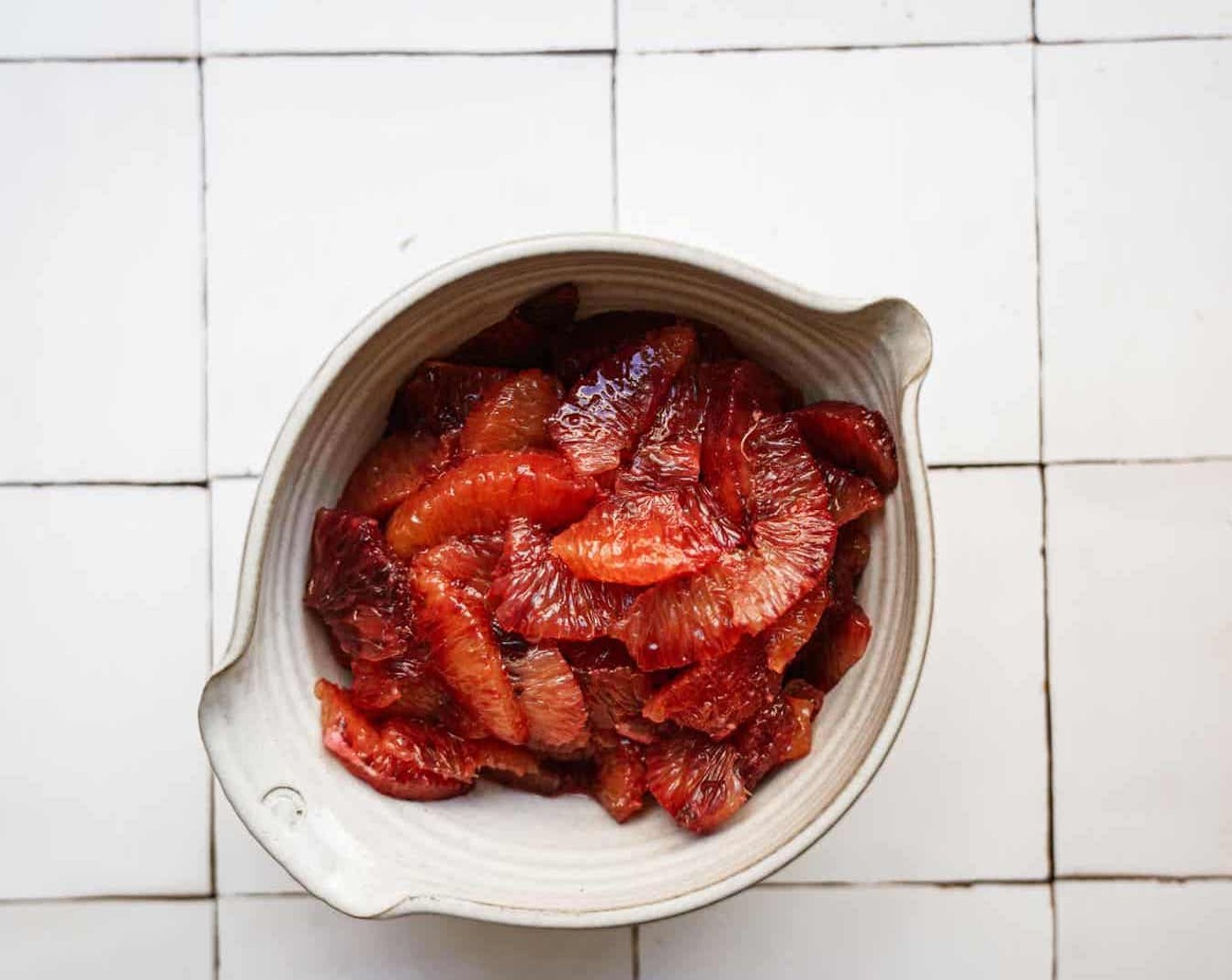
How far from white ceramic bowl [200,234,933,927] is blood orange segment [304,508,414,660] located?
0.02 m

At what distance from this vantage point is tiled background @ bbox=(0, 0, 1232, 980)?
107cm

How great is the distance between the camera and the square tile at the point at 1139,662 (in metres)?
1.09

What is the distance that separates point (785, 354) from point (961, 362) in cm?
27

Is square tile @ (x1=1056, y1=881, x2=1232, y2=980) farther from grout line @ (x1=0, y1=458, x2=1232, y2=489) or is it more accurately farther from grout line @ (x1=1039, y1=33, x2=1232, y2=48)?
grout line @ (x1=1039, y1=33, x2=1232, y2=48)

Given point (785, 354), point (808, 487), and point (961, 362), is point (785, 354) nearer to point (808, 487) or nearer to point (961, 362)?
point (808, 487)

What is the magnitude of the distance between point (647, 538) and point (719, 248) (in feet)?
1.19

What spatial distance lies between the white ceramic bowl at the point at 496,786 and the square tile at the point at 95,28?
46 centimetres

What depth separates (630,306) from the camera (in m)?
0.91

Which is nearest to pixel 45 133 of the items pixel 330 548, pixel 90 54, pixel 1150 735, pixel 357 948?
pixel 90 54

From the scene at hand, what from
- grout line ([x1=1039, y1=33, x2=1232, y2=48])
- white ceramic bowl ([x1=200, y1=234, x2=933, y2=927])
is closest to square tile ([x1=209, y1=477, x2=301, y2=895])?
white ceramic bowl ([x1=200, y1=234, x2=933, y2=927])

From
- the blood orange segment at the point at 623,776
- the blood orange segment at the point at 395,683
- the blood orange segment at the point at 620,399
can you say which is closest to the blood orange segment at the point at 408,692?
the blood orange segment at the point at 395,683

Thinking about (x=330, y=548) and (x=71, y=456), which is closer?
(x=330, y=548)

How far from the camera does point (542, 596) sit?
2.76ft

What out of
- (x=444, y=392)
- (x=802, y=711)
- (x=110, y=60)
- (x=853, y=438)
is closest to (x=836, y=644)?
(x=802, y=711)
